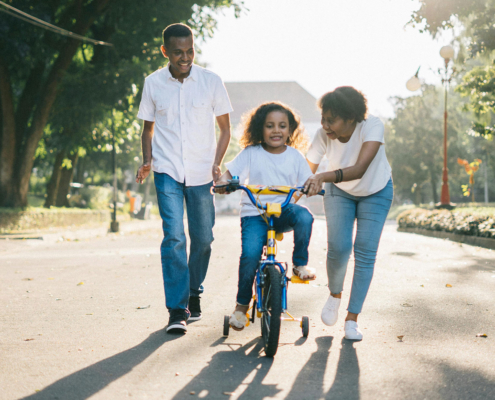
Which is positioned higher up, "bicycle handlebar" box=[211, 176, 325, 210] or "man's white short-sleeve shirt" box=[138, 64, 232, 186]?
"man's white short-sleeve shirt" box=[138, 64, 232, 186]

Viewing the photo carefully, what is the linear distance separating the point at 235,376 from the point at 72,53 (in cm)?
1717

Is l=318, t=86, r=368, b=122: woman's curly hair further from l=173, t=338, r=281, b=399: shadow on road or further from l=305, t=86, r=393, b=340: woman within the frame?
l=173, t=338, r=281, b=399: shadow on road

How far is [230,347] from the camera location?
14.1ft

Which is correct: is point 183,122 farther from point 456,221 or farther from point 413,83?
point 413,83

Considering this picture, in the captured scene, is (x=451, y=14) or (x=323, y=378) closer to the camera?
(x=323, y=378)

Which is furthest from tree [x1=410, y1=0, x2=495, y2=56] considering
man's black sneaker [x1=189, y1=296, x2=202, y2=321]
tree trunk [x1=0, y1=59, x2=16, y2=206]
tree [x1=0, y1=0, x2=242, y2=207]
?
tree trunk [x1=0, y1=59, x2=16, y2=206]

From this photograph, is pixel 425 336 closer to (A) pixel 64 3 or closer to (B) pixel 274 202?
(B) pixel 274 202

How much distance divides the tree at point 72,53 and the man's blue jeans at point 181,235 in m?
13.2

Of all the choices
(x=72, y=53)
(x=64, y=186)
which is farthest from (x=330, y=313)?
(x=64, y=186)

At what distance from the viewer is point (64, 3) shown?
19281 mm

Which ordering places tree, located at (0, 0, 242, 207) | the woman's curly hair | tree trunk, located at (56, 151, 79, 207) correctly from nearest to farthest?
1. the woman's curly hair
2. tree, located at (0, 0, 242, 207)
3. tree trunk, located at (56, 151, 79, 207)

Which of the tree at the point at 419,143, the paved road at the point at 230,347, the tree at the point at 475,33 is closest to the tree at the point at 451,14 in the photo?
the tree at the point at 475,33

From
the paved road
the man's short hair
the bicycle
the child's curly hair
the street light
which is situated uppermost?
the street light

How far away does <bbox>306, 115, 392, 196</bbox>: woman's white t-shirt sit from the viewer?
14.6ft
